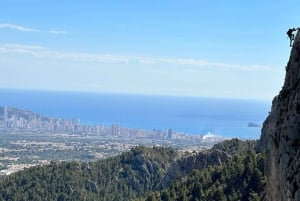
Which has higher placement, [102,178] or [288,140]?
[288,140]

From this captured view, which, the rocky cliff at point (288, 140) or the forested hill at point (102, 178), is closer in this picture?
the rocky cliff at point (288, 140)

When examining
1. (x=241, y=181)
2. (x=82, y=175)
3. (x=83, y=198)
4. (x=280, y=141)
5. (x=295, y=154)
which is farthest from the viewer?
(x=82, y=175)

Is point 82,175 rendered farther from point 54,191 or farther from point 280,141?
point 280,141

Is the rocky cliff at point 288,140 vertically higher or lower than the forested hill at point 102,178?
higher

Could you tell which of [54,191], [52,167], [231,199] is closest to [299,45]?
[231,199]

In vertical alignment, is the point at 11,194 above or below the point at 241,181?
below

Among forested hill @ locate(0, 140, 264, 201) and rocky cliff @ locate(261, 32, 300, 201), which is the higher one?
rocky cliff @ locate(261, 32, 300, 201)

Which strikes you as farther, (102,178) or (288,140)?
(102,178)

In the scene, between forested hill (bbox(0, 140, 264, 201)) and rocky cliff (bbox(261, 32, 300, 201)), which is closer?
rocky cliff (bbox(261, 32, 300, 201))
